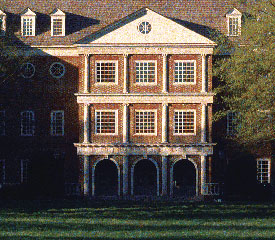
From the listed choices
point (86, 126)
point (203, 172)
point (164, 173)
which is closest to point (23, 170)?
point (86, 126)

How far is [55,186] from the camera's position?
46.0 meters

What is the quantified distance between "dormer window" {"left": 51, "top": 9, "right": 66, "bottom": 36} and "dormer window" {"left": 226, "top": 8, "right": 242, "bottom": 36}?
12.7 m

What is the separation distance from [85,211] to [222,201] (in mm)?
12107

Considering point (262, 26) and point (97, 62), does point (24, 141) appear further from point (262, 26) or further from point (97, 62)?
point (262, 26)

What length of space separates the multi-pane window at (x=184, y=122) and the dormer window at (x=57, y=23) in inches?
435

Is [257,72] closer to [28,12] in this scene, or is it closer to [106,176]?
[106,176]

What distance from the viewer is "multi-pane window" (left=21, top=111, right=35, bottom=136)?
4947 cm

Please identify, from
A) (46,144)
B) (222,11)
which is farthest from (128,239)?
(222,11)

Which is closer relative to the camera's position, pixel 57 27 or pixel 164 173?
pixel 164 173

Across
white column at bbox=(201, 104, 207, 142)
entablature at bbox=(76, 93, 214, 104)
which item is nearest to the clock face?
entablature at bbox=(76, 93, 214, 104)

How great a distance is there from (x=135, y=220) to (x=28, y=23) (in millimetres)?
24505

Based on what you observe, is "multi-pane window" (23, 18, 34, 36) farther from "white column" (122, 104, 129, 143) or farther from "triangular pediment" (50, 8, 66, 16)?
"white column" (122, 104, 129, 143)

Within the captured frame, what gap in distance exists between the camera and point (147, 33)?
4638 cm

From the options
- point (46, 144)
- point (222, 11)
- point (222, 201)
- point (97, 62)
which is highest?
point (222, 11)
